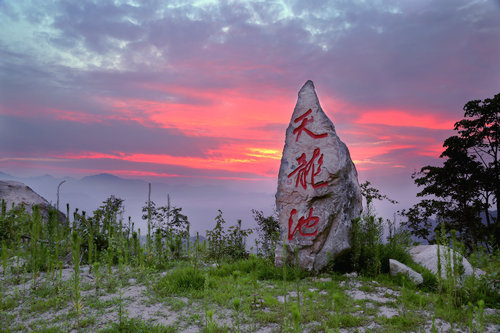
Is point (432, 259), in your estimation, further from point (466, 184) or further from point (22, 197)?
point (22, 197)

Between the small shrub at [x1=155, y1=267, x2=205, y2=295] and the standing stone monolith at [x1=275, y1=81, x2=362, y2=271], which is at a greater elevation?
the standing stone monolith at [x1=275, y1=81, x2=362, y2=271]

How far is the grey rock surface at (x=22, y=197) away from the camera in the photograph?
1362 cm

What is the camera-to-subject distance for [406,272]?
6.58 m

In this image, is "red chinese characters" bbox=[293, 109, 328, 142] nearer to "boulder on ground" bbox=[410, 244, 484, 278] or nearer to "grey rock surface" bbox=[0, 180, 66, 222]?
"boulder on ground" bbox=[410, 244, 484, 278]

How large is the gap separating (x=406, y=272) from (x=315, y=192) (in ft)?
7.75

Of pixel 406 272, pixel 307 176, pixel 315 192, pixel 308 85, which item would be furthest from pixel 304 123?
pixel 406 272

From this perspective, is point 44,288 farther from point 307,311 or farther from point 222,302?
point 307,311

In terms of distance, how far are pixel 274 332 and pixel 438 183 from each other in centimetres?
1387

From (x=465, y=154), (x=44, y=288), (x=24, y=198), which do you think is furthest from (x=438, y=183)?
(x=24, y=198)

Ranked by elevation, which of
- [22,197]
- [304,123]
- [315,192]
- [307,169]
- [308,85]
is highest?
[308,85]

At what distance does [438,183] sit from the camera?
15172mm

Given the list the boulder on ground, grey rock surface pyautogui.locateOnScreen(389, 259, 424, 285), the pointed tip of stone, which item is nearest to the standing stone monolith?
the pointed tip of stone

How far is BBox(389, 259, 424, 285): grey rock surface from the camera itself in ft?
21.1

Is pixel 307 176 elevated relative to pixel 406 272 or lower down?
elevated
